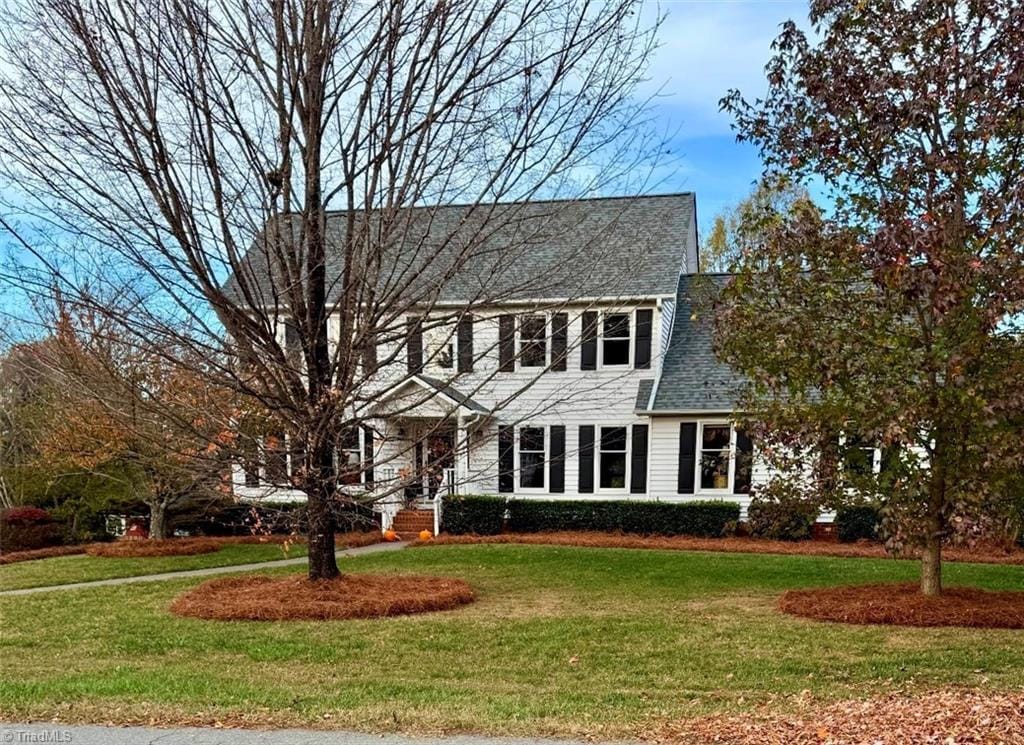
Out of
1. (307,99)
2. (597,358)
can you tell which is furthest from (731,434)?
(307,99)

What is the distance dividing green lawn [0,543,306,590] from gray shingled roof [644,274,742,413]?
8.68 metres

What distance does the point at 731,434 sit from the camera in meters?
18.0

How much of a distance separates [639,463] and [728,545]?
3.35 metres

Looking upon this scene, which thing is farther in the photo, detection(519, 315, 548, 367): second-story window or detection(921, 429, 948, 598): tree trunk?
detection(519, 315, 548, 367): second-story window

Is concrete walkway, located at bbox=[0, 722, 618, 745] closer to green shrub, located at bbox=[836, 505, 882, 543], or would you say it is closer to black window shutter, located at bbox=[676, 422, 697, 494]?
green shrub, located at bbox=[836, 505, 882, 543]

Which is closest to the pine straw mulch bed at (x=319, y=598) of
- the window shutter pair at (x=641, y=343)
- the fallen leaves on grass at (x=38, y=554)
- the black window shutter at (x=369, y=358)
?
the black window shutter at (x=369, y=358)

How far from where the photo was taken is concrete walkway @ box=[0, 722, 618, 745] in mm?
4527

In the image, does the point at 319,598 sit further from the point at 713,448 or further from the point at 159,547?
the point at 713,448

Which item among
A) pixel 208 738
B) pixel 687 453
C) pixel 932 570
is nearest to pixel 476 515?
pixel 687 453

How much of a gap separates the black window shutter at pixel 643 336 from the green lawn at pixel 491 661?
27.3 feet

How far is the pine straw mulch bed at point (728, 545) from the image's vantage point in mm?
14586

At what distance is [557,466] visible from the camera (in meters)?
19.6

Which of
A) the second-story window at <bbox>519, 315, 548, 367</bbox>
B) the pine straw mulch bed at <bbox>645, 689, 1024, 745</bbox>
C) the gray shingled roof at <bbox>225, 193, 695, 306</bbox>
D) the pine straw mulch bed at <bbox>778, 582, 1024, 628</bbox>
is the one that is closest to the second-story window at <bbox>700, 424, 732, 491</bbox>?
the second-story window at <bbox>519, 315, 548, 367</bbox>

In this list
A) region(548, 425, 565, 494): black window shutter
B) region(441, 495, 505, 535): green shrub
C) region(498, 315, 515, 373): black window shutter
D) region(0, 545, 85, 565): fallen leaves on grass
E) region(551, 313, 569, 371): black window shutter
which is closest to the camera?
region(498, 315, 515, 373): black window shutter
